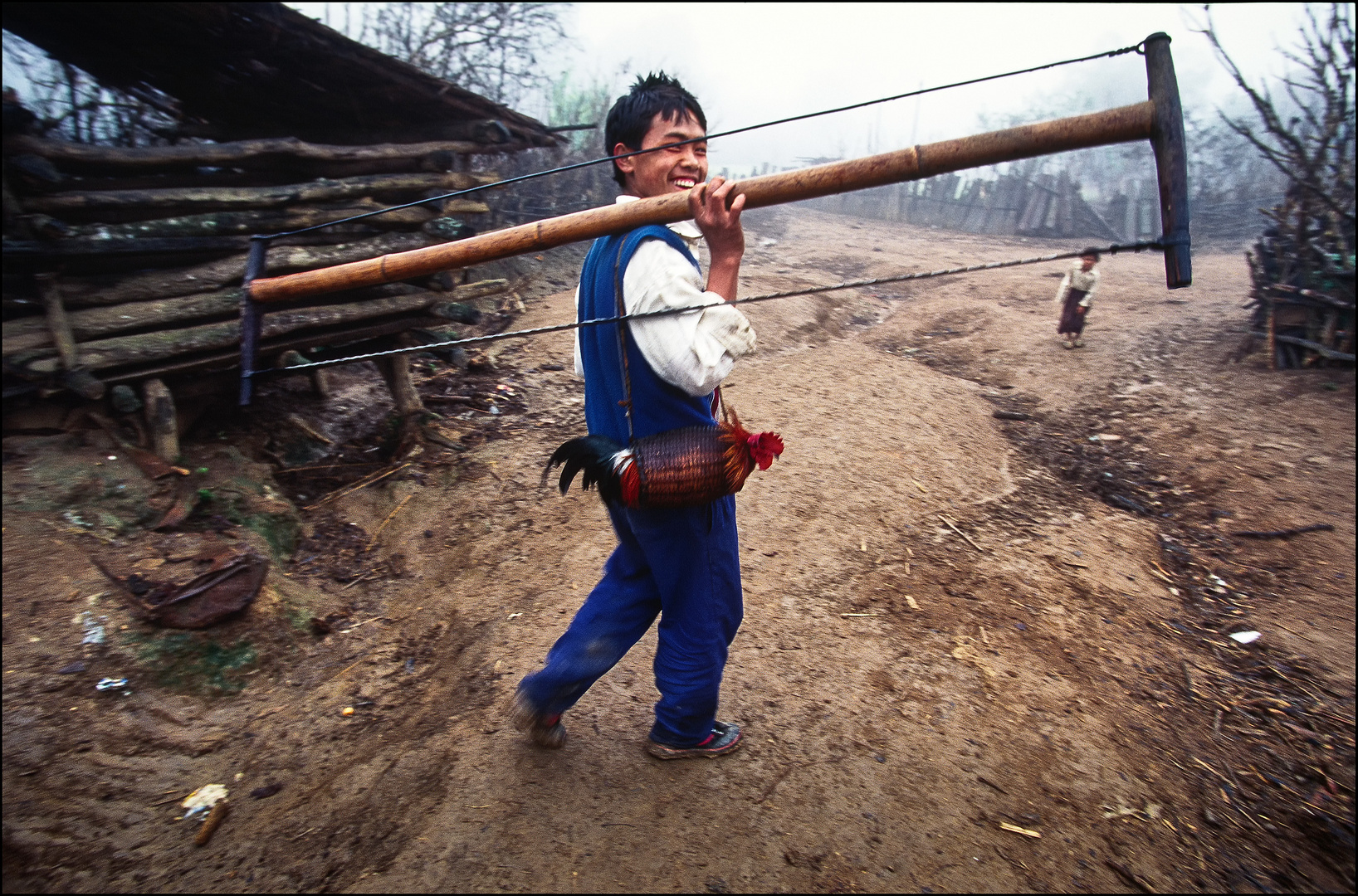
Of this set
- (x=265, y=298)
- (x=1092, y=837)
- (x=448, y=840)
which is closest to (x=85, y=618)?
(x=265, y=298)

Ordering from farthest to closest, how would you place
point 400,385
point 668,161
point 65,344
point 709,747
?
1. point 400,385
2. point 65,344
3. point 709,747
4. point 668,161

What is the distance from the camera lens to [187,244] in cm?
387

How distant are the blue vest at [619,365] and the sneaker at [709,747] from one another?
105 centimetres

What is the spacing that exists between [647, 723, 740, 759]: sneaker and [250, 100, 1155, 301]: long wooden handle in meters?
1.57

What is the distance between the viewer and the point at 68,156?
345 cm

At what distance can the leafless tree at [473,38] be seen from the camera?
32.1 feet

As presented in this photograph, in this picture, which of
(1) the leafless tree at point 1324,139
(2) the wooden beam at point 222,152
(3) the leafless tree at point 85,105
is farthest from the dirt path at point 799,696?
(1) the leafless tree at point 1324,139

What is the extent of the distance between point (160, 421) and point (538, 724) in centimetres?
281

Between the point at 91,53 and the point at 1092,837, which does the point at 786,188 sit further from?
the point at 91,53

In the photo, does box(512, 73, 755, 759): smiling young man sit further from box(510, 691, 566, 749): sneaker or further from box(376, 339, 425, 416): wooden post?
box(376, 339, 425, 416): wooden post

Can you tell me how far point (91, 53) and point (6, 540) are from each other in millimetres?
3244

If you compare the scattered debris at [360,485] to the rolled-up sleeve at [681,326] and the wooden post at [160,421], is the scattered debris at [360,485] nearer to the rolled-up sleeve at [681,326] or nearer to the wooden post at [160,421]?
the wooden post at [160,421]

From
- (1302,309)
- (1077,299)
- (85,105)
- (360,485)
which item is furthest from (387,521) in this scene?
(1302,309)

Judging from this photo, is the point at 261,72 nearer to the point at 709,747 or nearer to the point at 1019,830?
the point at 709,747
